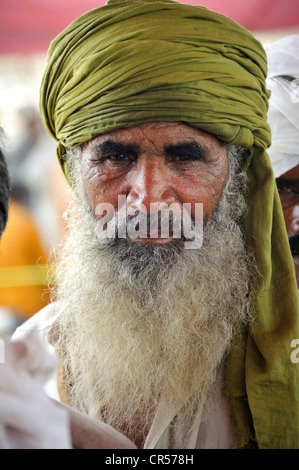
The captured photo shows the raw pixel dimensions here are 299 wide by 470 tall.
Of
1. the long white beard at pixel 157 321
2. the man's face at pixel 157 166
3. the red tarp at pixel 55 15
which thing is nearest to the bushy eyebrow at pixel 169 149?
the man's face at pixel 157 166

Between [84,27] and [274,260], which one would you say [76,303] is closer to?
[274,260]

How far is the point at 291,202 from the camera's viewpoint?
143cm

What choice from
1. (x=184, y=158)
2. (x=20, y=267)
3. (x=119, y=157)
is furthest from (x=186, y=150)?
(x=20, y=267)

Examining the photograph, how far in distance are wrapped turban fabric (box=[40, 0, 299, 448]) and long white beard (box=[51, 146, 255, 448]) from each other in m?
0.06

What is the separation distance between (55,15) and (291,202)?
783mm

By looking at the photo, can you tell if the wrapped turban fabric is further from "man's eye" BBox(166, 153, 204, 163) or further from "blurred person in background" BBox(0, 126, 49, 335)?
"blurred person in background" BBox(0, 126, 49, 335)

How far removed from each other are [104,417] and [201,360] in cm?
26

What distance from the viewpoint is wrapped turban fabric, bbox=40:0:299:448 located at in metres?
1.02

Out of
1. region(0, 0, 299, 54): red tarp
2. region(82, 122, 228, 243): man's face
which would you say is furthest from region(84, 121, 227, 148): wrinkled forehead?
region(0, 0, 299, 54): red tarp

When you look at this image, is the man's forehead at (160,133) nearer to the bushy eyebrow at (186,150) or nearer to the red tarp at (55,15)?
the bushy eyebrow at (186,150)

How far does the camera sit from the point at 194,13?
1.04 m

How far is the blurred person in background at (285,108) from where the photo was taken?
1.35 m

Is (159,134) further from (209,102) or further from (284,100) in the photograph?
(284,100)
